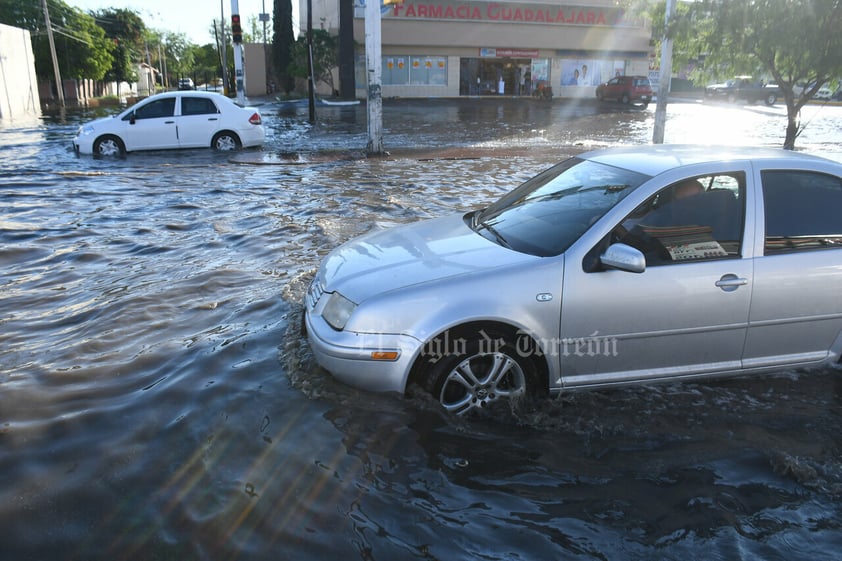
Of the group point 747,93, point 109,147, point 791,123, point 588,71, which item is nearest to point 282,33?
point 588,71

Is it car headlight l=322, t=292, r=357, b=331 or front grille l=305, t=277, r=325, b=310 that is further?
front grille l=305, t=277, r=325, b=310

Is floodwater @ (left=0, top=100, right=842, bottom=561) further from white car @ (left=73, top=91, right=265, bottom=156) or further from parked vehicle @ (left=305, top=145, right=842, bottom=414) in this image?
white car @ (left=73, top=91, right=265, bottom=156)

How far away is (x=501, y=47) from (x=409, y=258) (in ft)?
149

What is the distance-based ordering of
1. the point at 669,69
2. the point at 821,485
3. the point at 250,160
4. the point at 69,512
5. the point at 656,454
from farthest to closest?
1. the point at 669,69
2. the point at 250,160
3. the point at 656,454
4. the point at 821,485
5. the point at 69,512

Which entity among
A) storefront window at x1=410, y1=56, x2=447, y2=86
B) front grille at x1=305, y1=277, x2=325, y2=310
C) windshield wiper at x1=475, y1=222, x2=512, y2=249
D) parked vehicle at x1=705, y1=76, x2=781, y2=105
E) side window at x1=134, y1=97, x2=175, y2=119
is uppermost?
storefront window at x1=410, y1=56, x2=447, y2=86

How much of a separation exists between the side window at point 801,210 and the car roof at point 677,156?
0.45ft

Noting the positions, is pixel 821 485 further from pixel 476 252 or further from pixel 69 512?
pixel 69 512

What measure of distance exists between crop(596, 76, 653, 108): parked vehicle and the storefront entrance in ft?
22.6

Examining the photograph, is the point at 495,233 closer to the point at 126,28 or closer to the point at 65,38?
the point at 65,38

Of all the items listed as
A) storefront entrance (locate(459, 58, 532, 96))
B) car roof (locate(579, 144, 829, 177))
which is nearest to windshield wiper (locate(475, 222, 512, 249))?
car roof (locate(579, 144, 829, 177))

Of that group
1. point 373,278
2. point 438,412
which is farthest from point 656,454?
point 373,278

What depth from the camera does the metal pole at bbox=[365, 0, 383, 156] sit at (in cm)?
1535

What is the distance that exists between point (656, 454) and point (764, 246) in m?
1.42

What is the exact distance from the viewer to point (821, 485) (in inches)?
133
